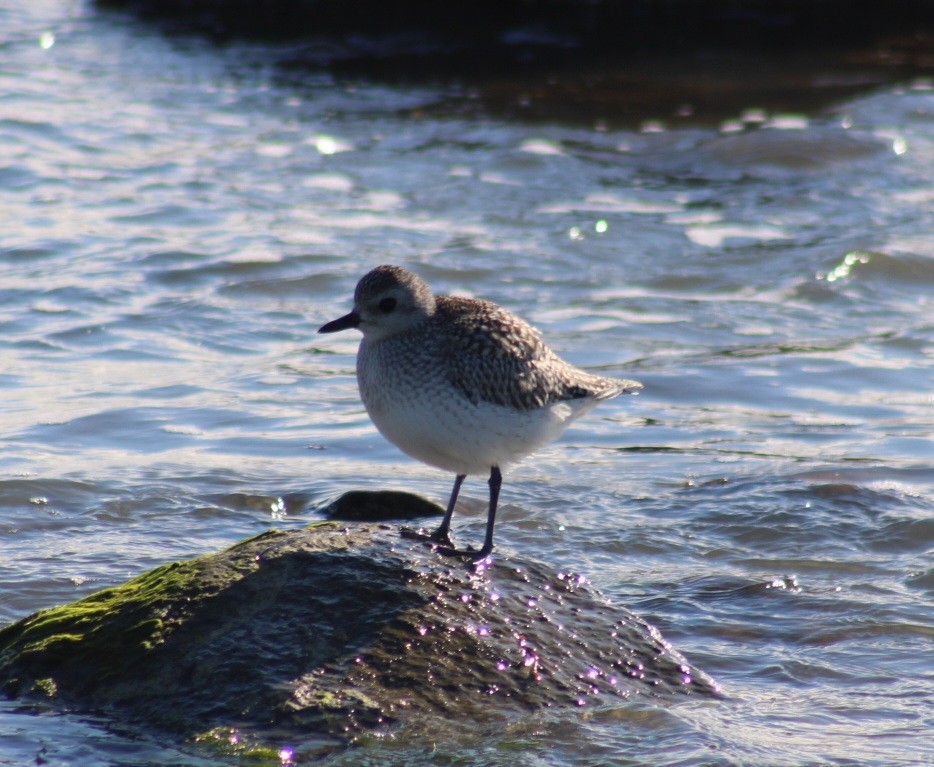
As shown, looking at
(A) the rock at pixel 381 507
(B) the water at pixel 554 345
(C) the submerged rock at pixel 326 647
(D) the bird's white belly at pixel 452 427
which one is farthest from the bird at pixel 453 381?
(A) the rock at pixel 381 507

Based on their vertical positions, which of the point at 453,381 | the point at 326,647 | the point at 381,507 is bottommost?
the point at 381,507

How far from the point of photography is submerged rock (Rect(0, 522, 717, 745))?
533 centimetres

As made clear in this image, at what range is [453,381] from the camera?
6.27 m

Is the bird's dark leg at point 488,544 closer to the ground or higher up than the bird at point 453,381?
closer to the ground

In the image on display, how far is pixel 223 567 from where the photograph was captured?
18.9 ft

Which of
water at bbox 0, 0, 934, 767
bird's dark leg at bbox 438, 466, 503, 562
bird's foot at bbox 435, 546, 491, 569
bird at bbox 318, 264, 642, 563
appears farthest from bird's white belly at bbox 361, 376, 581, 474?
water at bbox 0, 0, 934, 767

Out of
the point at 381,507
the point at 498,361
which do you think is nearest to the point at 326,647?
the point at 498,361

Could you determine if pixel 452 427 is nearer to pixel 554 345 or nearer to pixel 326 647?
pixel 326 647

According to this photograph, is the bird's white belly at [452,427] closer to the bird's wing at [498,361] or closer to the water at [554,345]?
the bird's wing at [498,361]

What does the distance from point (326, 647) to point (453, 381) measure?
1.38m

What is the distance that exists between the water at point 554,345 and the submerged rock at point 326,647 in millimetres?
158

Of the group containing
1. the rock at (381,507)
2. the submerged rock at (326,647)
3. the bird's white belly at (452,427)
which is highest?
the bird's white belly at (452,427)

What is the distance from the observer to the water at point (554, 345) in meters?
6.62

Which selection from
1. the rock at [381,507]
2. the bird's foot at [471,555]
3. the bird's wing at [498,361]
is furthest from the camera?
the rock at [381,507]
